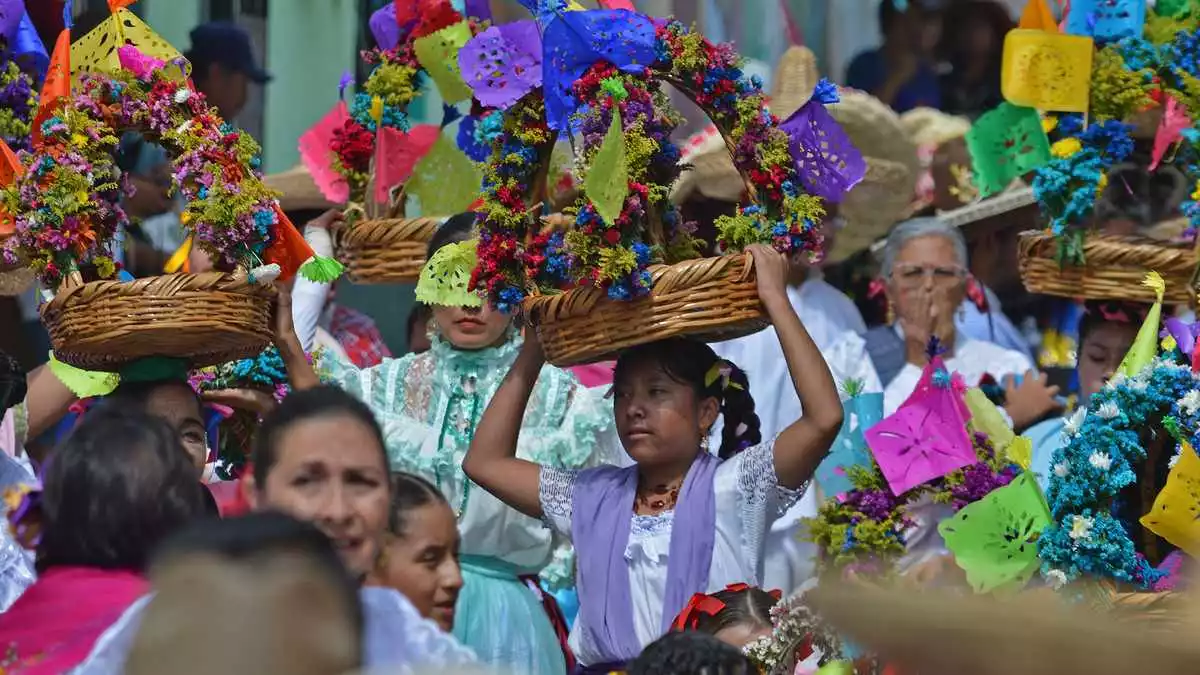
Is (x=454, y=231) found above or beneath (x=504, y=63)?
beneath

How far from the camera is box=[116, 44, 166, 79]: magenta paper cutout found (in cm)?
563

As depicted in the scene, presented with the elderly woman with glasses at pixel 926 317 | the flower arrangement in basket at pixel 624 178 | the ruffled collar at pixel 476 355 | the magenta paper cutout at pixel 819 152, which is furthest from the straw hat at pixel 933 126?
the flower arrangement in basket at pixel 624 178

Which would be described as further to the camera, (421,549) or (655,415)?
(655,415)

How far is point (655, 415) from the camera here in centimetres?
544

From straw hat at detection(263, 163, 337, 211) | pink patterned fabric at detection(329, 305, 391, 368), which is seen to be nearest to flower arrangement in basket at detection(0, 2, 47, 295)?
pink patterned fabric at detection(329, 305, 391, 368)

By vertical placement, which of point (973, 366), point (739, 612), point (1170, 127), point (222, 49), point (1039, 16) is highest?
point (1039, 16)

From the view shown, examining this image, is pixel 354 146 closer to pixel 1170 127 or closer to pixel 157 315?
pixel 157 315

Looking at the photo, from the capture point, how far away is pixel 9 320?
25.4 feet

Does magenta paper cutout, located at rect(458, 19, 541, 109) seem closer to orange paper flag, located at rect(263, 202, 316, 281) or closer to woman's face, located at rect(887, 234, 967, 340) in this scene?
orange paper flag, located at rect(263, 202, 316, 281)

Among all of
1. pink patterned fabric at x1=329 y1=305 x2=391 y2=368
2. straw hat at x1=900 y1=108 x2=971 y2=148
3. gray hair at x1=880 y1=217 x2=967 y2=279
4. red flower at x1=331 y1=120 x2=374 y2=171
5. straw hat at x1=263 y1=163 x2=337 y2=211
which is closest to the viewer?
red flower at x1=331 y1=120 x2=374 y2=171

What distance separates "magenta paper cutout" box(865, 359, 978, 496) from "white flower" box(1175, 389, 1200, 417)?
0.96 metres

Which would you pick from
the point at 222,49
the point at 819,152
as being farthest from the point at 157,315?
the point at 222,49

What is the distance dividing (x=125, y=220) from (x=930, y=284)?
338 centimetres

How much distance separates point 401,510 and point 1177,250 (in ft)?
9.95
